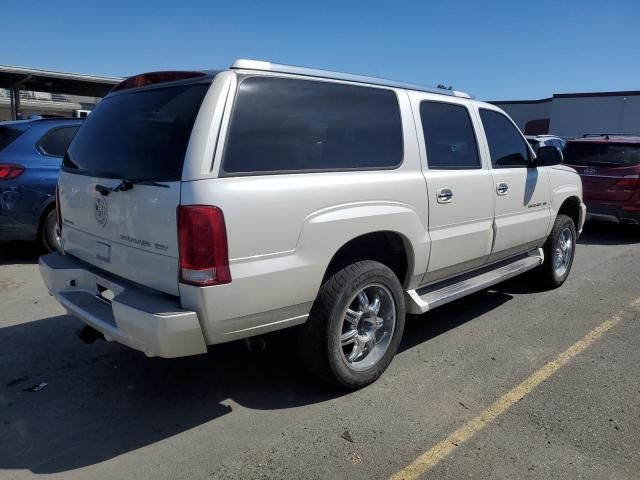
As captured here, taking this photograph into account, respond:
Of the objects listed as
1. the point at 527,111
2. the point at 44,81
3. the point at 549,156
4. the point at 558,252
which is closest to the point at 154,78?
the point at 549,156

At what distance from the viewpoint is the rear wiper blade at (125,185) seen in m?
2.83

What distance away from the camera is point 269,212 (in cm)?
286

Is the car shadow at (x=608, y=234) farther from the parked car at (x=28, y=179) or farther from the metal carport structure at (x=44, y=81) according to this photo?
the metal carport structure at (x=44, y=81)

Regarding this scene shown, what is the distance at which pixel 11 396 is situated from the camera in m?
3.43

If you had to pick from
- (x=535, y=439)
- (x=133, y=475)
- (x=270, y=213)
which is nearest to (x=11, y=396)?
(x=133, y=475)

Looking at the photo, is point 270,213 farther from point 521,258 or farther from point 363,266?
point 521,258

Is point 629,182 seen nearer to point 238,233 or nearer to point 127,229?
point 238,233

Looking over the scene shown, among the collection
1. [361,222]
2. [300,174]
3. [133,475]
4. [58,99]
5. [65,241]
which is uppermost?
[58,99]

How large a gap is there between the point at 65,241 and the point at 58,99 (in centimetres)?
4335

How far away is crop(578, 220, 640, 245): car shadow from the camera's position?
9016mm

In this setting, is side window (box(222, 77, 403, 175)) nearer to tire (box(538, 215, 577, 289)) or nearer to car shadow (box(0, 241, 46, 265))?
tire (box(538, 215, 577, 289))

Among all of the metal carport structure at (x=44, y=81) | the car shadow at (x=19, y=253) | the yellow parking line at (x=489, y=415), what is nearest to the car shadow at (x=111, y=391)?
the yellow parking line at (x=489, y=415)

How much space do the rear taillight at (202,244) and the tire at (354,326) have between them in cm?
77

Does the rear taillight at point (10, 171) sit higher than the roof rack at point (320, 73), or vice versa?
the roof rack at point (320, 73)
